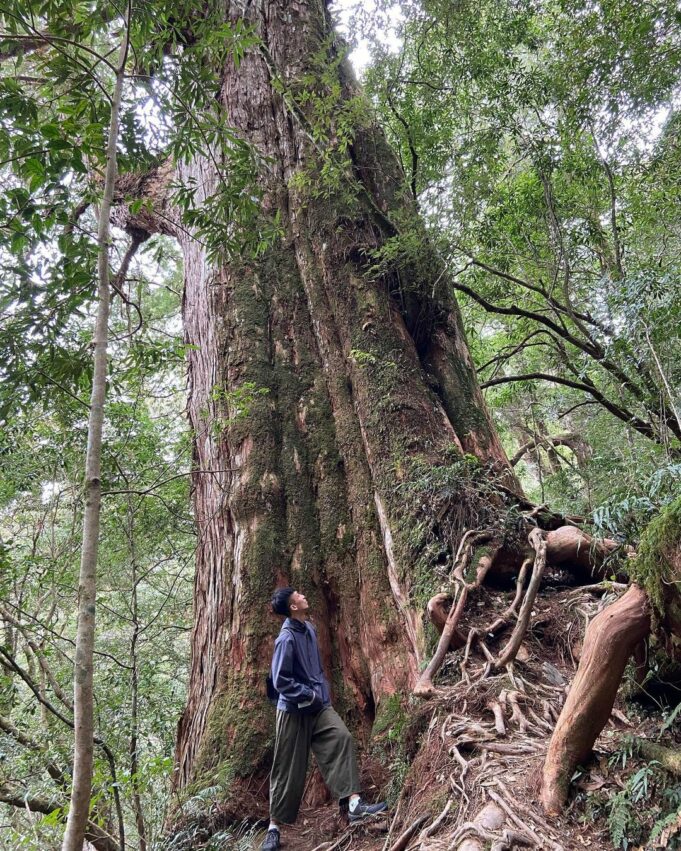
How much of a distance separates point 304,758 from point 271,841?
429mm

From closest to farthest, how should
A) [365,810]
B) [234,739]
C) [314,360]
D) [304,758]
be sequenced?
1. [365,810]
2. [304,758]
3. [234,739]
4. [314,360]

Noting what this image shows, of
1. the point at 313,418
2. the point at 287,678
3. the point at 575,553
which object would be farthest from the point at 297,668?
the point at 313,418

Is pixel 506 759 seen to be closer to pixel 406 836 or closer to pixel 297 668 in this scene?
pixel 406 836

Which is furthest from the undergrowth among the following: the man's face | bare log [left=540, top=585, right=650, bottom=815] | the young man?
the man's face

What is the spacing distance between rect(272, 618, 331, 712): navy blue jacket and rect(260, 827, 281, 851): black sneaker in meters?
0.60

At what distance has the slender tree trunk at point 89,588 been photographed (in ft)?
5.81

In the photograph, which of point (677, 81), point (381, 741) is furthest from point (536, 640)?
point (677, 81)

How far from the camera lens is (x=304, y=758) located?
11.0 feet

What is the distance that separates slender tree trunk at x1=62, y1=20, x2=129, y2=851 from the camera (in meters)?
1.77

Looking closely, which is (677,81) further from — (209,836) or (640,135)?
(209,836)

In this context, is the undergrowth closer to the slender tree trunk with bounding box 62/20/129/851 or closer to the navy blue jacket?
the slender tree trunk with bounding box 62/20/129/851

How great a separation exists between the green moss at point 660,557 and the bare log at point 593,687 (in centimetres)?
6

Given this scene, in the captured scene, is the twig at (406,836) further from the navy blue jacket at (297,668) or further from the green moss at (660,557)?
the green moss at (660,557)

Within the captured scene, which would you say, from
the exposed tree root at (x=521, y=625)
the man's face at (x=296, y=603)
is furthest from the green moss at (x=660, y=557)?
the man's face at (x=296, y=603)
